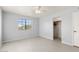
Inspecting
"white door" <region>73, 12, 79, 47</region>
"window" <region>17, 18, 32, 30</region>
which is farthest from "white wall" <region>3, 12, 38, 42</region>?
"white door" <region>73, 12, 79, 47</region>

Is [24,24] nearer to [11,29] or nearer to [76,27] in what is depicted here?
[11,29]

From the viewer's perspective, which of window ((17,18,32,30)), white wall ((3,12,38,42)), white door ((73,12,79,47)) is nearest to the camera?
white door ((73,12,79,47))

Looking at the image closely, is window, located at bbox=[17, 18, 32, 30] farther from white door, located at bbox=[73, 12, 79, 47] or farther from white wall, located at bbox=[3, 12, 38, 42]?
white door, located at bbox=[73, 12, 79, 47]

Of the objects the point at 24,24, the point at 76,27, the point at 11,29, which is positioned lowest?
the point at 11,29

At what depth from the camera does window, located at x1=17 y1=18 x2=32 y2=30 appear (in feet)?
20.7

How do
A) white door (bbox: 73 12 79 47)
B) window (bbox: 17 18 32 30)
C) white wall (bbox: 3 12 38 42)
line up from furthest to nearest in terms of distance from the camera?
window (bbox: 17 18 32 30) < white wall (bbox: 3 12 38 42) < white door (bbox: 73 12 79 47)

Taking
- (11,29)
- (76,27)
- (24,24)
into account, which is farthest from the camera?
(24,24)

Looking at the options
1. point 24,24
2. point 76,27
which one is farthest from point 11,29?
point 76,27

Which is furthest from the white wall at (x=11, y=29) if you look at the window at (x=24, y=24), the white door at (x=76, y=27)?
the white door at (x=76, y=27)

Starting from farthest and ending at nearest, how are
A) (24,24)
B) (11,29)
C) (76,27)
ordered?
(24,24)
(11,29)
(76,27)

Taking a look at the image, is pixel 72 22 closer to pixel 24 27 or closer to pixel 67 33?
pixel 67 33

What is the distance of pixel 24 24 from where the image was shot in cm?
678
